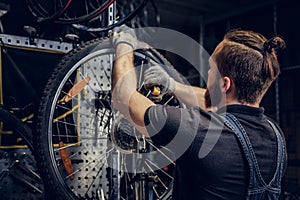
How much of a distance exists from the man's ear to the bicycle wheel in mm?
526

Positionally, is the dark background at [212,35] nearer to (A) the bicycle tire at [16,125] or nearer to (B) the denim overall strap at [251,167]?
(A) the bicycle tire at [16,125]

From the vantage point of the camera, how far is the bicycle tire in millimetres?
1703

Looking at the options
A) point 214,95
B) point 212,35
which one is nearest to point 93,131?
point 214,95

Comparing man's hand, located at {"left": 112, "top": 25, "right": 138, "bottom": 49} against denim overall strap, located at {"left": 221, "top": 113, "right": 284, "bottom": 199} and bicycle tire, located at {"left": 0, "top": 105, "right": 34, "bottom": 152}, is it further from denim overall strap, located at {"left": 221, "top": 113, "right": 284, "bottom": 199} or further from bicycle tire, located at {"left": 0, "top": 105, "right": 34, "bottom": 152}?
bicycle tire, located at {"left": 0, "top": 105, "right": 34, "bottom": 152}

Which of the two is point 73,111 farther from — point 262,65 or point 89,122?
point 262,65

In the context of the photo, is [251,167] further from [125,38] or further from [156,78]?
[125,38]

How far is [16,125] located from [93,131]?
1.29 feet

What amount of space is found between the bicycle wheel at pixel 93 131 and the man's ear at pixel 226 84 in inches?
20.7

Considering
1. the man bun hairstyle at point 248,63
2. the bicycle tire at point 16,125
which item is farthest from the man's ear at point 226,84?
the bicycle tire at point 16,125

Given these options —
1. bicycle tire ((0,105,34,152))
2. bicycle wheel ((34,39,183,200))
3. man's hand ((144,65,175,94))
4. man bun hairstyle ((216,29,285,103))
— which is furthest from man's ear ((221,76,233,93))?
bicycle tire ((0,105,34,152))

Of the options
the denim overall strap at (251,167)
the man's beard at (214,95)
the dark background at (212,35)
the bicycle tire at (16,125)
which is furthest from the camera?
the dark background at (212,35)

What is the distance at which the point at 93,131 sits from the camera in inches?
78.0

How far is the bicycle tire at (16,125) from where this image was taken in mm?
1703

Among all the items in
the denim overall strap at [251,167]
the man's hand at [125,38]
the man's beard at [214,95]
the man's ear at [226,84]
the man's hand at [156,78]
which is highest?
the man's hand at [125,38]
